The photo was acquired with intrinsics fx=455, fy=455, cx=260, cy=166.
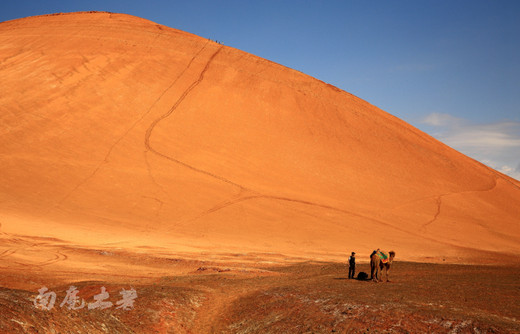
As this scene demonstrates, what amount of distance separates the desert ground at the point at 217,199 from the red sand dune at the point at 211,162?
132 mm

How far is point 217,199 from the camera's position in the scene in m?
25.1

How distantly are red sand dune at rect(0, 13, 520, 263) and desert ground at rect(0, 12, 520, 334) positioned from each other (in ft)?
0.43

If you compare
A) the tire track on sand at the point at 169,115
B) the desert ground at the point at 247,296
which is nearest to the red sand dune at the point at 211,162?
the tire track on sand at the point at 169,115

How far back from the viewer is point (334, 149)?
32.6 m

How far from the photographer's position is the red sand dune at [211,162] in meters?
22.2

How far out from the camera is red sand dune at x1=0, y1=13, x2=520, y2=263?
2216 centimetres

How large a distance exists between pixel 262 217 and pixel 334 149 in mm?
10827

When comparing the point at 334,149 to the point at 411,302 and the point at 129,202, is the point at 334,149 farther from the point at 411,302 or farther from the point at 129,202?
the point at 411,302

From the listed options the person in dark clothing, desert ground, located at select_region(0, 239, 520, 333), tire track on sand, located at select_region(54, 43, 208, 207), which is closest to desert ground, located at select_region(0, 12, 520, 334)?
desert ground, located at select_region(0, 239, 520, 333)

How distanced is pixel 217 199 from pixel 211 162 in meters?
3.80

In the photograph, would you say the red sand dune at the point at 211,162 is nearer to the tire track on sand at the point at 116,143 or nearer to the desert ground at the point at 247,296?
the tire track on sand at the point at 116,143

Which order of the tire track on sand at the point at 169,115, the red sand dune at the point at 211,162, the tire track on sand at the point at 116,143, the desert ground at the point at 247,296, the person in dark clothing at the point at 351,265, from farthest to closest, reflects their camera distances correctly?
the tire track on sand at the point at 169,115
the tire track on sand at the point at 116,143
the red sand dune at the point at 211,162
the person in dark clothing at the point at 351,265
the desert ground at the point at 247,296

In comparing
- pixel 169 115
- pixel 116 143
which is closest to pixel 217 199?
pixel 116 143

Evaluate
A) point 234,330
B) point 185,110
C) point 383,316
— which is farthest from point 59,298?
point 185,110
